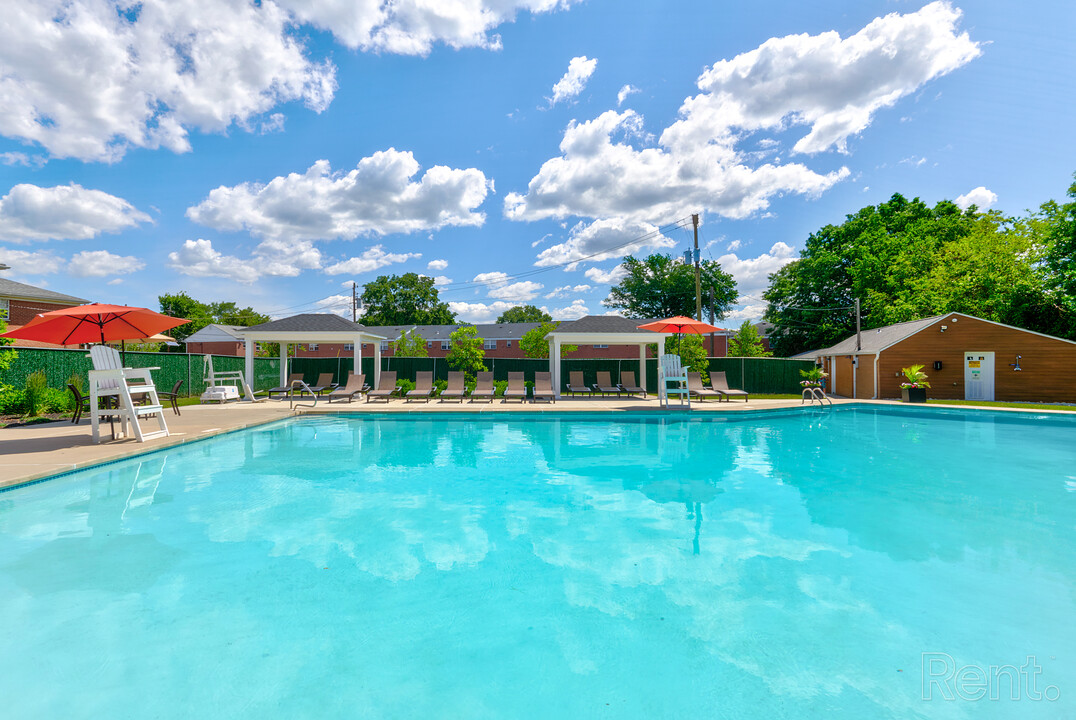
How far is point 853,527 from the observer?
4.72 meters


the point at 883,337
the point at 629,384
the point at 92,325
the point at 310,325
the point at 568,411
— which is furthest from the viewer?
the point at 883,337

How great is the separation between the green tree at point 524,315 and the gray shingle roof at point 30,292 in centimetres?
4966

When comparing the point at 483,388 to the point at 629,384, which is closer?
the point at 483,388

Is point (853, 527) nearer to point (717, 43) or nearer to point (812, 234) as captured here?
point (717, 43)

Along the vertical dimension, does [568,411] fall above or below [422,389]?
below

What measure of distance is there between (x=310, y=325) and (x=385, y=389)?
3923 millimetres

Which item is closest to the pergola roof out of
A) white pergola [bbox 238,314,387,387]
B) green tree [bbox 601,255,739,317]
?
white pergola [bbox 238,314,387,387]

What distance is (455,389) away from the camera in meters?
16.1

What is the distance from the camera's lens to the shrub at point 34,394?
10.8 metres

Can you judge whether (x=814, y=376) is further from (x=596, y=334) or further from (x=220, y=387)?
(x=220, y=387)

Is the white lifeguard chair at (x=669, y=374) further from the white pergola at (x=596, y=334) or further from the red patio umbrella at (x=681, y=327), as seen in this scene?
the white pergola at (x=596, y=334)

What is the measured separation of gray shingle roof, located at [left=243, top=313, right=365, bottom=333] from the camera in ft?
54.7

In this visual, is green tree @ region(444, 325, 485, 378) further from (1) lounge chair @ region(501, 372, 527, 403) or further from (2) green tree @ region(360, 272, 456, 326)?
(2) green tree @ region(360, 272, 456, 326)

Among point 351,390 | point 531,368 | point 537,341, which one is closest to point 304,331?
point 351,390
